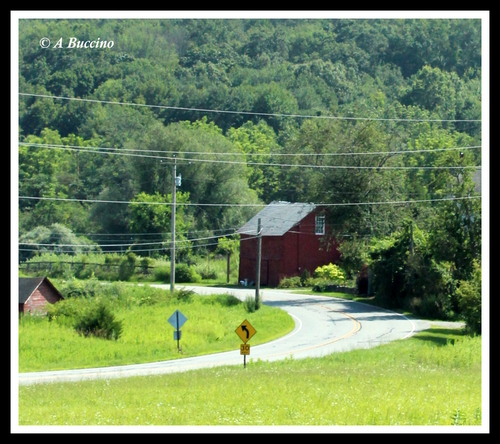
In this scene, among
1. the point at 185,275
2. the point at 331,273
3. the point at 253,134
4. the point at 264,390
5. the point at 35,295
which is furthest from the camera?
the point at 253,134

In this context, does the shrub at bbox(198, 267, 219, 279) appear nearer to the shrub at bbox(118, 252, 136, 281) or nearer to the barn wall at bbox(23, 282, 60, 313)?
the shrub at bbox(118, 252, 136, 281)

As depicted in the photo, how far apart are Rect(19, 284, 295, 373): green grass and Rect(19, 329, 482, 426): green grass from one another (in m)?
11.3

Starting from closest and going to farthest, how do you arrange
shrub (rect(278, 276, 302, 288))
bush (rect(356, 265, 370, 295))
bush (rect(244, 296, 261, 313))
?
bush (rect(244, 296, 261, 313)), bush (rect(356, 265, 370, 295)), shrub (rect(278, 276, 302, 288))

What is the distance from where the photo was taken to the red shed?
1531 inches

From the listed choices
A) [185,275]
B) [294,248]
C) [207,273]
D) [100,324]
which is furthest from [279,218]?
[100,324]

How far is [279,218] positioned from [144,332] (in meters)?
33.7

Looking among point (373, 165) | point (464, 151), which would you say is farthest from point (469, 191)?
point (373, 165)

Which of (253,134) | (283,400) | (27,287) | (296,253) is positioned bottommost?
(27,287)

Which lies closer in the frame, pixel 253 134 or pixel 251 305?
pixel 251 305

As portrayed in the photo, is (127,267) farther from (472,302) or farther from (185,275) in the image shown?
(472,302)

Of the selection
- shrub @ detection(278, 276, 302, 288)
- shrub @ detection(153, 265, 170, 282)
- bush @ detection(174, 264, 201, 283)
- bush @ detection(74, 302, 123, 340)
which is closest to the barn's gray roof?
shrub @ detection(278, 276, 302, 288)

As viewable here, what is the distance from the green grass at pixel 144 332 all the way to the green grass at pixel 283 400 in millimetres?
11284

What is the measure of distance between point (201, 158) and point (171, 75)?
30.7 m

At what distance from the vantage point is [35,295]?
130 ft
